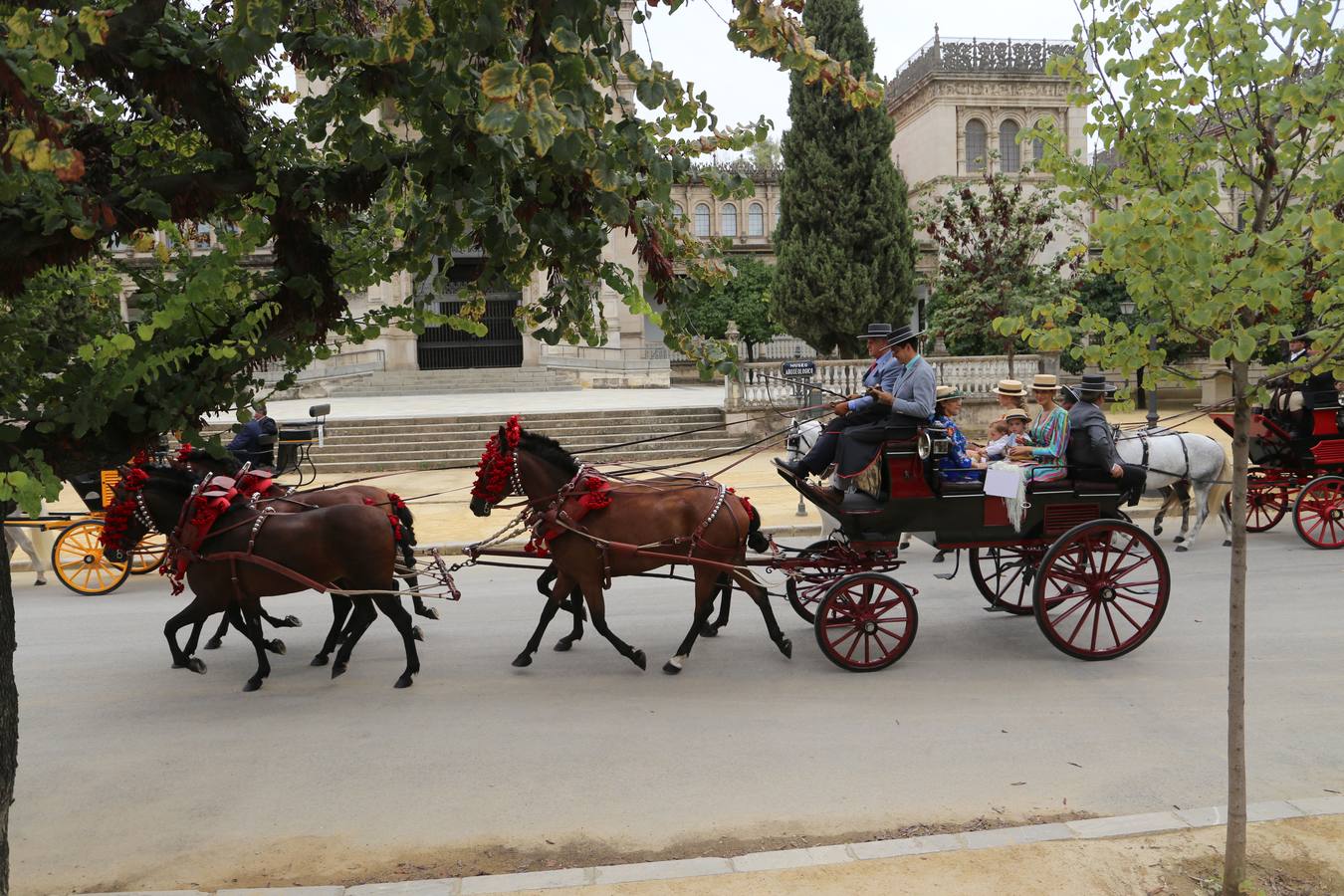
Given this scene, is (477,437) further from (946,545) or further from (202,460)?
(946,545)

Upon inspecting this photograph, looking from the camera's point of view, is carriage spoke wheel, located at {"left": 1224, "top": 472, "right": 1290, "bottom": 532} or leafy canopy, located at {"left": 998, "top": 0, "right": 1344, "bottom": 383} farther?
carriage spoke wheel, located at {"left": 1224, "top": 472, "right": 1290, "bottom": 532}

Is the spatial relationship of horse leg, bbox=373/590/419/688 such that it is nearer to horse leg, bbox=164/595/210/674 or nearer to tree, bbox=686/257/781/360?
horse leg, bbox=164/595/210/674

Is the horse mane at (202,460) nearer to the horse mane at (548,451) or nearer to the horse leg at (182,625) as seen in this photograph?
the horse leg at (182,625)

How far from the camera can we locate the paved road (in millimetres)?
5520

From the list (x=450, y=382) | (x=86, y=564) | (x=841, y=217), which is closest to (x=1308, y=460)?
(x=86, y=564)

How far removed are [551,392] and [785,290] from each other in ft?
29.3

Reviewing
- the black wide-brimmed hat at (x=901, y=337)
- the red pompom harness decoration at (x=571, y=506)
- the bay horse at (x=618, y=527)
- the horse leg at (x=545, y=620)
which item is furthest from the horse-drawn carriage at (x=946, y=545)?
the horse leg at (x=545, y=620)

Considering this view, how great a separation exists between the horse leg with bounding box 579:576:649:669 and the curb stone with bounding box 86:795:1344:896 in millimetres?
2869

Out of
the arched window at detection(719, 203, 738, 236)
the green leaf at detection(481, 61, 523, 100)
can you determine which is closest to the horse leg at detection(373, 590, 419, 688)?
A: the green leaf at detection(481, 61, 523, 100)

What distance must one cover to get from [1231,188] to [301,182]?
4680 millimetres

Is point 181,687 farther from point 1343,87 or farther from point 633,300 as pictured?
point 1343,87

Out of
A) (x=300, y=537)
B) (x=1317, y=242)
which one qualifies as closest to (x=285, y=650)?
(x=300, y=537)

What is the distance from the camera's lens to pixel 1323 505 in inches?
445

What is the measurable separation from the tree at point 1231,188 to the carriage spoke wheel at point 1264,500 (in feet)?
24.8
